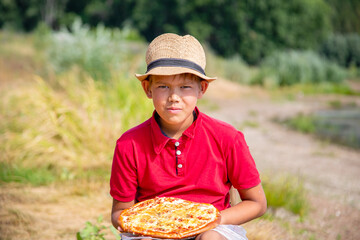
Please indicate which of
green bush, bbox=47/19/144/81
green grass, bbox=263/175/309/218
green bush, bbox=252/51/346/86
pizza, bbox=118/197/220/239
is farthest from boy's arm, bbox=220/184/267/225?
green bush, bbox=252/51/346/86

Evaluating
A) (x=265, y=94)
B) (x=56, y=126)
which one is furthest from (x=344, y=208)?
(x=265, y=94)

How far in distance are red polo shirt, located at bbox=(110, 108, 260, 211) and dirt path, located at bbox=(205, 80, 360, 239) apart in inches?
55.5

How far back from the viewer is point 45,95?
4719 mm

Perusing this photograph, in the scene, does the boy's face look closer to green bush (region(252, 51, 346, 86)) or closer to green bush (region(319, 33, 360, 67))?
green bush (region(252, 51, 346, 86))

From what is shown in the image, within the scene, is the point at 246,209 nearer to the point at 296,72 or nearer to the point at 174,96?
the point at 174,96

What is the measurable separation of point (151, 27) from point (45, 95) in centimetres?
2697

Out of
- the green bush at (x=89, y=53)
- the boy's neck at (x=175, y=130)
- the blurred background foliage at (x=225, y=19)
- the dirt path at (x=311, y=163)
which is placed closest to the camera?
the boy's neck at (x=175, y=130)

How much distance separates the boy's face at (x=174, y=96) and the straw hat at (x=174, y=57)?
0.07 meters

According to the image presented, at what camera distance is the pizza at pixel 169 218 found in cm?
167

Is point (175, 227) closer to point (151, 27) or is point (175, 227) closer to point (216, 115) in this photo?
point (216, 115)

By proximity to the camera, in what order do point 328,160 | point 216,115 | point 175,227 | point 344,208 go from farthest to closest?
1. point 216,115
2. point 328,160
3. point 344,208
4. point 175,227

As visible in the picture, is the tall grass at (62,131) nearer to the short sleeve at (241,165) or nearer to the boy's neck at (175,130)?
the boy's neck at (175,130)

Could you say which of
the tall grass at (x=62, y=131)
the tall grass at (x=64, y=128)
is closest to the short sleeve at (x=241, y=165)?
the tall grass at (x=64, y=128)

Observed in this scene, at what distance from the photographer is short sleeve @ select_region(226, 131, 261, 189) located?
189 centimetres
